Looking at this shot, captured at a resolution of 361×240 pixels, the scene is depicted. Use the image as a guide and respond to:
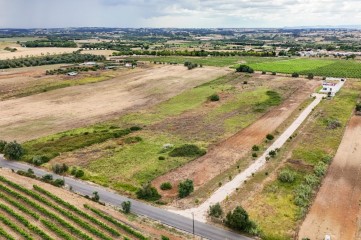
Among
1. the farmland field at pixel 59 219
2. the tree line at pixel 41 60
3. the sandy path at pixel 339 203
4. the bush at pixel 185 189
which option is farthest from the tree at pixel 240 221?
the tree line at pixel 41 60

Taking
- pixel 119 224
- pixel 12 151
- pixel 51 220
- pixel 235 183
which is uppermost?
pixel 12 151

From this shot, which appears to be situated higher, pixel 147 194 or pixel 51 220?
pixel 51 220

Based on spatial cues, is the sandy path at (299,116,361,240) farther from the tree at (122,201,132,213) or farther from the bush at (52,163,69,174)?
the bush at (52,163,69,174)

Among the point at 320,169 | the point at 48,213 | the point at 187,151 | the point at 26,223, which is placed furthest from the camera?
the point at 187,151

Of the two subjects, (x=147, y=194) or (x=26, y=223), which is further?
(x=147, y=194)

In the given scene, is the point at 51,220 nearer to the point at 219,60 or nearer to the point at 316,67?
the point at 316,67

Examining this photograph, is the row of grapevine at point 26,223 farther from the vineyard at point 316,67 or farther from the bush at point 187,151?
the vineyard at point 316,67

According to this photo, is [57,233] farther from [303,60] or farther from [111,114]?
[303,60]

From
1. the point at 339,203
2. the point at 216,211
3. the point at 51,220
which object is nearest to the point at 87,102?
the point at 51,220
